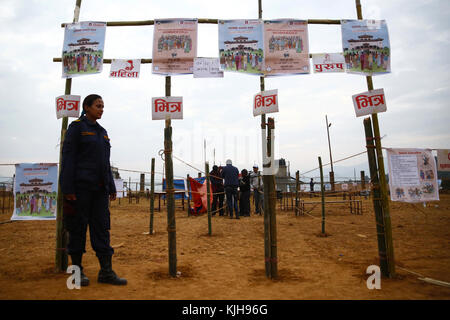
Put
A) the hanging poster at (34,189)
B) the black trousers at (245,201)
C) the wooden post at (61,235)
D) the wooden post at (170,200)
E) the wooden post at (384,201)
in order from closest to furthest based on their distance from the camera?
1. the wooden post at (384,201)
2. the wooden post at (170,200)
3. the wooden post at (61,235)
4. the hanging poster at (34,189)
5. the black trousers at (245,201)

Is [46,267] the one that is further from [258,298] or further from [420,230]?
[420,230]

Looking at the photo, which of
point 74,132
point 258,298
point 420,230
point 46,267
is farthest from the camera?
point 420,230

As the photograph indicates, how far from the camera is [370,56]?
3662mm

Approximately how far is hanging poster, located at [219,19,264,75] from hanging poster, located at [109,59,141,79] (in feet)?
3.93

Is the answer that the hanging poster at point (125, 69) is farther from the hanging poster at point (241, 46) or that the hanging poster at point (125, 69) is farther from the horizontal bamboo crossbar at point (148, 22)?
the hanging poster at point (241, 46)

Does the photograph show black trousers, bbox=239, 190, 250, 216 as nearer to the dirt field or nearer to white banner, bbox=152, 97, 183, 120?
the dirt field

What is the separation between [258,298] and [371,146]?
2322mm

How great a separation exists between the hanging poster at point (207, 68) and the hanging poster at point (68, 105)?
65.3 inches

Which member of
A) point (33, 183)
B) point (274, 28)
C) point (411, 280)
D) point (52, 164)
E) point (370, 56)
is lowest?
point (411, 280)

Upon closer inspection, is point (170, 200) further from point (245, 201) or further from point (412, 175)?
point (245, 201)

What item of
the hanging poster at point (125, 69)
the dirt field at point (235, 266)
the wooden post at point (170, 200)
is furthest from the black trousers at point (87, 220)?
the hanging poster at point (125, 69)

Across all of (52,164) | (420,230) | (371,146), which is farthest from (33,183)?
(420,230)

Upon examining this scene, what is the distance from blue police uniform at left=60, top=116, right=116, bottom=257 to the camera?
2.93 m

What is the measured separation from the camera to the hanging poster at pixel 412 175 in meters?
3.53
